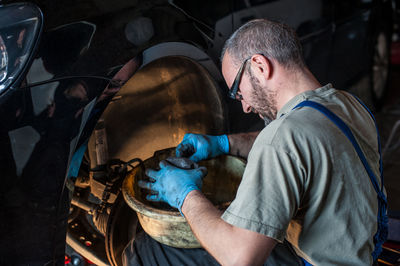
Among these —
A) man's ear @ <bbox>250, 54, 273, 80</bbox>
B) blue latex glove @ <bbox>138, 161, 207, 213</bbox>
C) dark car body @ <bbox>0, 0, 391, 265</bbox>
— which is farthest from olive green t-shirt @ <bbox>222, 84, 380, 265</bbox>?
dark car body @ <bbox>0, 0, 391, 265</bbox>

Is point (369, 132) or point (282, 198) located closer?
point (282, 198)

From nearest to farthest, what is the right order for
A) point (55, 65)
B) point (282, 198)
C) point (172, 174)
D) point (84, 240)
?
point (282, 198) < point (55, 65) < point (172, 174) < point (84, 240)

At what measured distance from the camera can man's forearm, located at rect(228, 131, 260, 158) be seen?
1760 mm

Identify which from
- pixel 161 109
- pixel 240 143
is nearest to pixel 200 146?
pixel 240 143

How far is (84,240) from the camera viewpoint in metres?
1.68

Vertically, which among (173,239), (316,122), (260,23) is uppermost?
(260,23)

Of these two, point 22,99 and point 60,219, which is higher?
point 22,99

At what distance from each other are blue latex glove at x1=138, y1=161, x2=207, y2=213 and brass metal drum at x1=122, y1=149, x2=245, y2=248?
62 mm

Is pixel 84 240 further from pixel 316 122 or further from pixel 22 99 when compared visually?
pixel 316 122

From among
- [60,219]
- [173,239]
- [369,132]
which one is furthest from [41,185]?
[369,132]

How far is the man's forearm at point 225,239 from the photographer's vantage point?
988 millimetres

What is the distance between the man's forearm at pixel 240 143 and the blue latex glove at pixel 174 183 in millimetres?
361

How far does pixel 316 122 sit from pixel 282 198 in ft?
0.74

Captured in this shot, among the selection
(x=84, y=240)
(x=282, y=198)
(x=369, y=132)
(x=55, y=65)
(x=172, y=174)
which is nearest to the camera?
(x=282, y=198)
